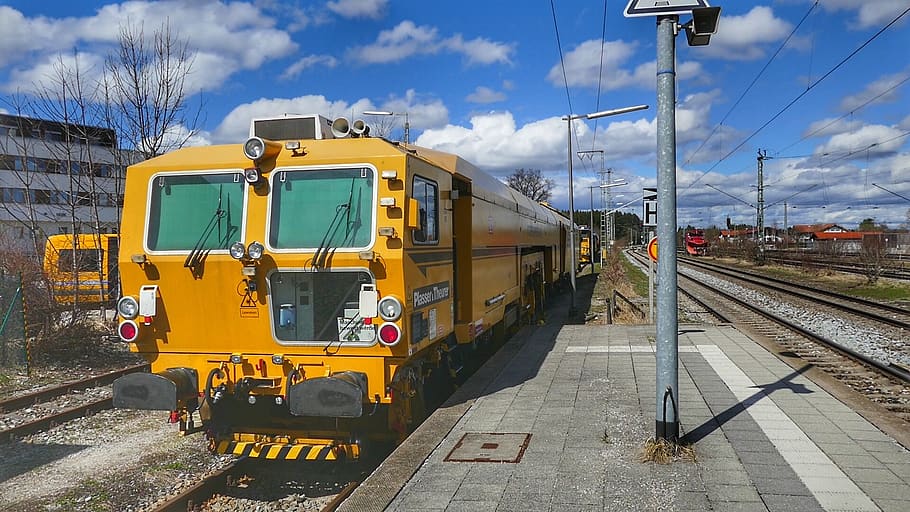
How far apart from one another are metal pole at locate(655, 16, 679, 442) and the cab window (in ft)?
7.39

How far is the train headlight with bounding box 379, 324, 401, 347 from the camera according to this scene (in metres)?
6.30

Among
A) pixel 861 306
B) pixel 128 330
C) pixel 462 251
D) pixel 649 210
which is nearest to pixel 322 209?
pixel 128 330

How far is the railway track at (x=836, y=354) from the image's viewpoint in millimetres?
9562

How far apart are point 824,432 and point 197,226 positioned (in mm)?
6290

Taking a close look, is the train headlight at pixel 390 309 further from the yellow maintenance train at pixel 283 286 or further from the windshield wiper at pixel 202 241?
the windshield wiper at pixel 202 241

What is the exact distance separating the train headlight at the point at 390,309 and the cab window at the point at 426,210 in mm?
723

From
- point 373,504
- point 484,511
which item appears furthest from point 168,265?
point 484,511

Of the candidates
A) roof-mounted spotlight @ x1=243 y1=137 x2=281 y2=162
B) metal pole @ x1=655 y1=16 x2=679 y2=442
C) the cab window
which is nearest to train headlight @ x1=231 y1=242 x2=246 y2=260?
roof-mounted spotlight @ x1=243 y1=137 x2=281 y2=162

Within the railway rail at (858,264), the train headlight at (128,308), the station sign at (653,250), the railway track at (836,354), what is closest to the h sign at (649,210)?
the station sign at (653,250)

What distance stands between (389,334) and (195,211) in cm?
232

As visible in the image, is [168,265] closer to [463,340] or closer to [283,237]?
[283,237]

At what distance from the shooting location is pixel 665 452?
595 cm

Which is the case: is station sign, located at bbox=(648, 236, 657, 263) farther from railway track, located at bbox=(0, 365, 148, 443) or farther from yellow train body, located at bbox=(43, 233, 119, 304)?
yellow train body, located at bbox=(43, 233, 119, 304)

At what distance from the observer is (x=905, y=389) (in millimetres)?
9719
